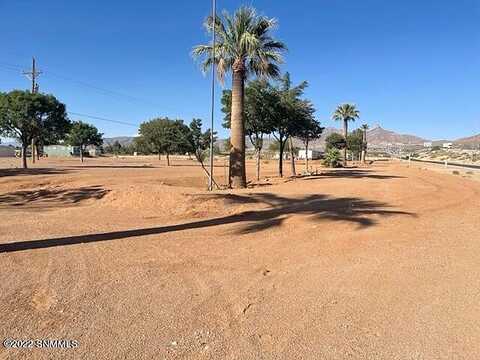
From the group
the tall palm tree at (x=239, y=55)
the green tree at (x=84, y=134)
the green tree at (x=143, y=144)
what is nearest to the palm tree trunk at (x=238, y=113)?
the tall palm tree at (x=239, y=55)

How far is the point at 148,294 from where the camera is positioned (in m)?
5.68

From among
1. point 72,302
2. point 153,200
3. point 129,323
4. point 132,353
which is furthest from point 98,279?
point 153,200

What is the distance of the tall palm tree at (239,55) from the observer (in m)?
21.0

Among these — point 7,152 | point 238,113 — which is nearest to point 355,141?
point 7,152

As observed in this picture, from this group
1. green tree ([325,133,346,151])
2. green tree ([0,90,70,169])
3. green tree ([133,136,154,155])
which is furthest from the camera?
green tree ([325,133,346,151])

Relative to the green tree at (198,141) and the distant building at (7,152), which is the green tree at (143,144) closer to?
the distant building at (7,152)

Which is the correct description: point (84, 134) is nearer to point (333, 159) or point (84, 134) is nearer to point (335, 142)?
point (333, 159)

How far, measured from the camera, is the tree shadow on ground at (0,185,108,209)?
16.9 metres

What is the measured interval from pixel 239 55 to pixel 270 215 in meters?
11.3

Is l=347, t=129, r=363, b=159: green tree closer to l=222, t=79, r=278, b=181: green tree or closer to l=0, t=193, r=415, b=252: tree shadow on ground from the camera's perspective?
l=222, t=79, r=278, b=181: green tree

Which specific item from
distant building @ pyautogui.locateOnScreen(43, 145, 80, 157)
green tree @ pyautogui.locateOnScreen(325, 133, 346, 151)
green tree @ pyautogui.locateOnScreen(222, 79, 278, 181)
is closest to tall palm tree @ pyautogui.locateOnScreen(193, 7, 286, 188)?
green tree @ pyautogui.locateOnScreen(222, 79, 278, 181)

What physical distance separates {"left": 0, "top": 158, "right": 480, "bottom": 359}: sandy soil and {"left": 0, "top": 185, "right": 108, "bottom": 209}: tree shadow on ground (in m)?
4.78

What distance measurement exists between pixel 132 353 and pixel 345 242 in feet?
18.9

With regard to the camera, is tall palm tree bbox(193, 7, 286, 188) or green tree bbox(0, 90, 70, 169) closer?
tall palm tree bbox(193, 7, 286, 188)
